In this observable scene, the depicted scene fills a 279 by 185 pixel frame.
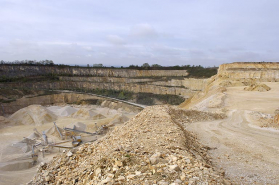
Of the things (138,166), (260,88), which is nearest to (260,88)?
(260,88)

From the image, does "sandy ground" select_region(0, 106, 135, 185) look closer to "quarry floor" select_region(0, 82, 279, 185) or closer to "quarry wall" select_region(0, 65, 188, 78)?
"quarry floor" select_region(0, 82, 279, 185)

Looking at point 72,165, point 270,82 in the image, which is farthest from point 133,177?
point 270,82

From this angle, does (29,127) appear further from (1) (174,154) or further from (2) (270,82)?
(2) (270,82)

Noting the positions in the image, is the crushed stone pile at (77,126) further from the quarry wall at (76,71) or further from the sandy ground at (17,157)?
the quarry wall at (76,71)

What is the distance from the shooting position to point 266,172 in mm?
5676

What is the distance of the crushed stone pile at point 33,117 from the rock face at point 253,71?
95.8 ft

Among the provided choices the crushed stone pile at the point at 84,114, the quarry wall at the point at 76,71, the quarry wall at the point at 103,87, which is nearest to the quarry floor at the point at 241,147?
the crushed stone pile at the point at 84,114

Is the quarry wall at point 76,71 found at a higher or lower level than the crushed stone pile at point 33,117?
higher

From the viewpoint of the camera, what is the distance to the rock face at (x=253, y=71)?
30.4 m

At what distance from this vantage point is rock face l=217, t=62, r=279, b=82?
3042cm

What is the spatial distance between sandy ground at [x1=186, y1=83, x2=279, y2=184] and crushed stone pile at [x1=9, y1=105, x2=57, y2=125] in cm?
2466

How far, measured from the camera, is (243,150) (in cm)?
759

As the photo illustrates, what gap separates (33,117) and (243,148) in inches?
1147

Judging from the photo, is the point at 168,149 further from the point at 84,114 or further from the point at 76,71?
the point at 76,71
